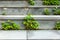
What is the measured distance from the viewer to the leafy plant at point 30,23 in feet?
19.6

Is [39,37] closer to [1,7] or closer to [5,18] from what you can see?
[5,18]

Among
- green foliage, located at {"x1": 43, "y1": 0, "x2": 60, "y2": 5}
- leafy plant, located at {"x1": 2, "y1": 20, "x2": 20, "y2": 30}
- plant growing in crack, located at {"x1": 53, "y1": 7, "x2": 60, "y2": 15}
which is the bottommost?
leafy plant, located at {"x1": 2, "y1": 20, "x2": 20, "y2": 30}

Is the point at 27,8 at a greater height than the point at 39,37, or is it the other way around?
the point at 27,8

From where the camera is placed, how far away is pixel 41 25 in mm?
6180

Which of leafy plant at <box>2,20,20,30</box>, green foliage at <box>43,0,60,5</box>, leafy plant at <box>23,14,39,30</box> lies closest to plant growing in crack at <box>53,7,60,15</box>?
green foliage at <box>43,0,60,5</box>

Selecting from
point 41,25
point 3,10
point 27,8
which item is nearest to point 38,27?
point 41,25

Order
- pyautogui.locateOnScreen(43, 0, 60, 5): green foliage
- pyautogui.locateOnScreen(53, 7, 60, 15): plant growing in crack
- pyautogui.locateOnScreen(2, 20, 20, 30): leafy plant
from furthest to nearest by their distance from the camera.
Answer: pyautogui.locateOnScreen(43, 0, 60, 5): green foliage
pyautogui.locateOnScreen(53, 7, 60, 15): plant growing in crack
pyautogui.locateOnScreen(2, 20, 20, 30): leafy plant

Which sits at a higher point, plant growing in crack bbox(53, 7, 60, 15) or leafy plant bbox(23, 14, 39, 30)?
plant growing in crack bbox(53, 7, 60, 15)

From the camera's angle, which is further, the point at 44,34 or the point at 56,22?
the point at 56,22

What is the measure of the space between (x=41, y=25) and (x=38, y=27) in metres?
0.17

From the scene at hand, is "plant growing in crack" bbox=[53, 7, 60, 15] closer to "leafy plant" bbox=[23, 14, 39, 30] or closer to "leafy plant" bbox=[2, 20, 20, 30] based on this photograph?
"leafy plant" bbox=[23, 14, 39, 30]

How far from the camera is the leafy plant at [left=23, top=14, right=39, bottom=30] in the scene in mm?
5965

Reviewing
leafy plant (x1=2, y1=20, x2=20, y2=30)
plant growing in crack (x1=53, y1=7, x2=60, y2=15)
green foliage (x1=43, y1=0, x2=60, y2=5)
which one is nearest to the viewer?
leafy plant (x1=2, y1=20, x2=20, y2=30)

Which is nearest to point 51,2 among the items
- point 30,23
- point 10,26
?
point 30,23
